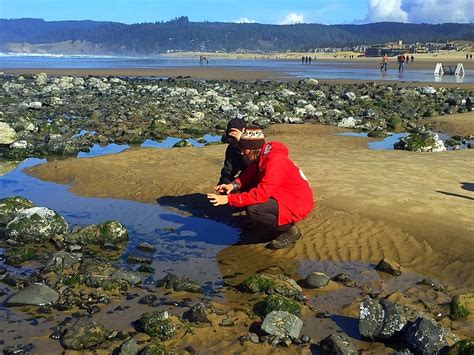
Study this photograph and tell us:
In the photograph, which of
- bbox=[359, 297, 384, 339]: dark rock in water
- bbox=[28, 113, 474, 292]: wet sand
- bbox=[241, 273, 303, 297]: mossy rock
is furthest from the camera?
bbox=[28, 113, 474, 292]: wet sand

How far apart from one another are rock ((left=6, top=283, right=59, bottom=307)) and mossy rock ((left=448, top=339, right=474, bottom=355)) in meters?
4.51

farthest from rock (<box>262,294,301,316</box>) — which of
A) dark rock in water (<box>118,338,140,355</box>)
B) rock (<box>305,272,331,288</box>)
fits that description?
dark rock in water (<box>118,338,140,355</box>)

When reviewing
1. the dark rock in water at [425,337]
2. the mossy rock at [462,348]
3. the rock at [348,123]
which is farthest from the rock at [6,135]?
the mossy rock at [462,348]

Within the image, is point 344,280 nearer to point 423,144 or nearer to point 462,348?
point 462,348

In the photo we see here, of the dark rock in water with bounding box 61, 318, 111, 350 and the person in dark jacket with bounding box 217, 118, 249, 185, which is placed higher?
the person in dark jacket with bounding box 217, 118, 249, 185

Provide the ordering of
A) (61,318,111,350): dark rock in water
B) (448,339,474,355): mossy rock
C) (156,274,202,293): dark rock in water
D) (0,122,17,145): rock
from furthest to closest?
(0,122,17,145): rock < (156,274,202,293): dark rock in water < (61,318,111,350): dark rock in water < (448,339,474,355): mossy rock

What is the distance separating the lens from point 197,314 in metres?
6.30

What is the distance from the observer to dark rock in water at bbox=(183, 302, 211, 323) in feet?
20.6

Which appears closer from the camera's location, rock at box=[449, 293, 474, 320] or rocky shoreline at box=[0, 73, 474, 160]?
rock at box=[449, 293, 474, 320]

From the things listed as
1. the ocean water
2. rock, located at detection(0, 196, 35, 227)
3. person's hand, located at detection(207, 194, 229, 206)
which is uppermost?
person's hand, located at detection(207, 194, 229, 206)

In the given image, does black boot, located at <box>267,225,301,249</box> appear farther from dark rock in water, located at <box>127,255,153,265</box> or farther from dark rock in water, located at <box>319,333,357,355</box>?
dark rock in water, located at <box>319,333,357,355</box>

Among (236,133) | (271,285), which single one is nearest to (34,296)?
(271,285)

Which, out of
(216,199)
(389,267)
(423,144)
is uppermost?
(216,199)

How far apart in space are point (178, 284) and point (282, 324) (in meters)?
1.72
